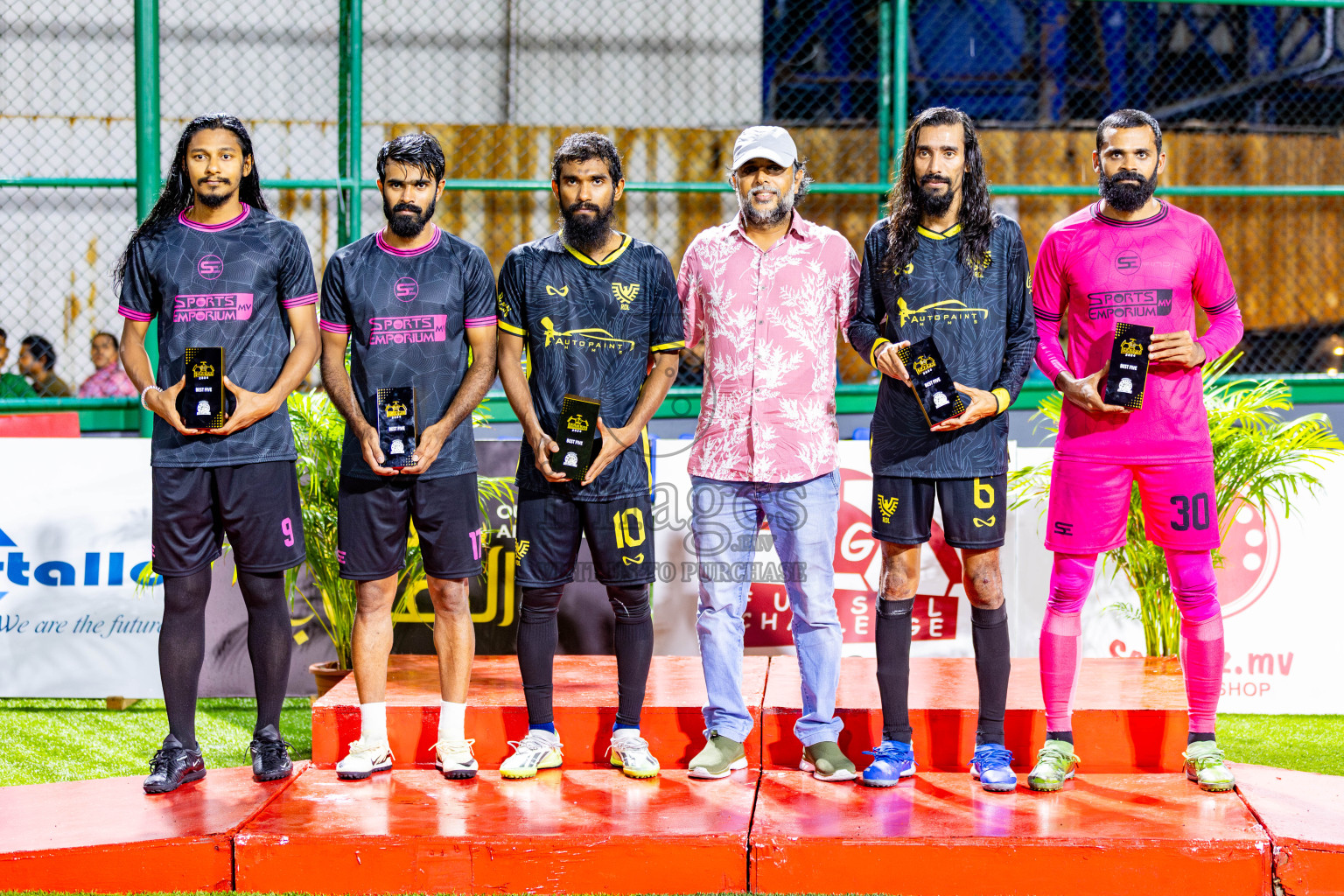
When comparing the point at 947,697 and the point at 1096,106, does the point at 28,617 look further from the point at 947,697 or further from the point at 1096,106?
the point at 1096,106

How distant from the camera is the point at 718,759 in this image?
3705 millimetres

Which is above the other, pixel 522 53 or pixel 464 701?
pixel 522 53

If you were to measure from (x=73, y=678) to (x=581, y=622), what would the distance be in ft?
7.10

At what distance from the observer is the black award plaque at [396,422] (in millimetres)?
3572

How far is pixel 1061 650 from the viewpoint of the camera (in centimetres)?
363

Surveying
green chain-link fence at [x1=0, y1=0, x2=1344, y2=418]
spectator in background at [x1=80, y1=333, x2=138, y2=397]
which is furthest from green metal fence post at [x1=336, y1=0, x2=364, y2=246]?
spectator in background at [x1=80, y1=333, x2=138, y2=397]

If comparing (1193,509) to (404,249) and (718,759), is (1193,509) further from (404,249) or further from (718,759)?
(404,249)

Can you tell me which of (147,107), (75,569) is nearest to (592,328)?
(75,569)

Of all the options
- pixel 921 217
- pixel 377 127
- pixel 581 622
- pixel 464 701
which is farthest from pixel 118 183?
pixel 921 217

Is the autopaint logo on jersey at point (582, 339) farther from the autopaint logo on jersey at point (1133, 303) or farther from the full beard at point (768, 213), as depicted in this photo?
the autopaint logo on jersey at point (1133, 303)

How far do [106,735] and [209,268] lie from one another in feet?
7.16

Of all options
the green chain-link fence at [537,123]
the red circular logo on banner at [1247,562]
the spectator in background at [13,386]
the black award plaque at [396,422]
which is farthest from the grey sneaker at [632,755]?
the spectator in background at [13,386]

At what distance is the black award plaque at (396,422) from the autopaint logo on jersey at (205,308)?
1.71ft

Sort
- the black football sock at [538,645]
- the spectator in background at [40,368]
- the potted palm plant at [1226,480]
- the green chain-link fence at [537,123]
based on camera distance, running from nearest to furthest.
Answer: the black football sock at [538,645], the potted palm plant at [1226,480], the spectator in background at [40,368], the green chain-link fence at [537,123]
